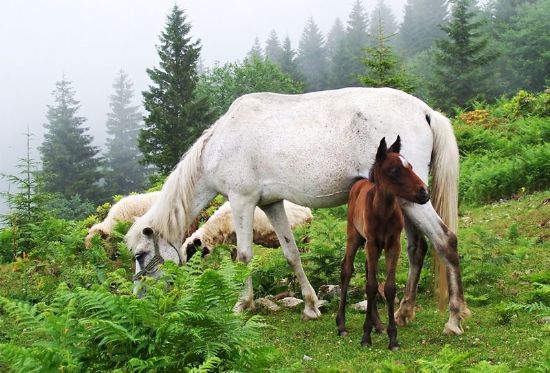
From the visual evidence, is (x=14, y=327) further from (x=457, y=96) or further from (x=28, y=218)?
(x=457, y=96)

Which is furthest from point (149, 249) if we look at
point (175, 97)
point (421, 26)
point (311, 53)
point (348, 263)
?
point (311, 53)

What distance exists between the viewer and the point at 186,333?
390 cm

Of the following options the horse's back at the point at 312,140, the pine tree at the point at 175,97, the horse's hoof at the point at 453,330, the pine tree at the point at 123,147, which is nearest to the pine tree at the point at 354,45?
the pine tree at the point at 175,97

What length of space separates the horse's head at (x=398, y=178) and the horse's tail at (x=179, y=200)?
2.87 m

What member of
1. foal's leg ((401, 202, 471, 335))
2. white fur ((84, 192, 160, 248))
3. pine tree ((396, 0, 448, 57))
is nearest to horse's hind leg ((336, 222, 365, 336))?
foal's leg ((401, 202, 471, 335))

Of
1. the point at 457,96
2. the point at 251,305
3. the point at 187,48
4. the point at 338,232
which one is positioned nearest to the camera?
the point at 251,305

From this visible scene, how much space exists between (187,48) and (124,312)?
4753 cm

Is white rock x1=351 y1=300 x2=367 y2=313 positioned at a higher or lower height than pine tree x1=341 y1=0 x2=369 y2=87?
lower

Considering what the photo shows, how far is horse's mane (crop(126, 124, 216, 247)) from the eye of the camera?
24.2 ft

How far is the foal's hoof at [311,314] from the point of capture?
716cm

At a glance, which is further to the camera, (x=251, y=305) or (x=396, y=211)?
(x=251, y=305)

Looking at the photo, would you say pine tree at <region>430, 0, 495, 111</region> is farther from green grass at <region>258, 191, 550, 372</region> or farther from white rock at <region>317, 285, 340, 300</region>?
white rock at <region>317, 285, 340, 300</region>

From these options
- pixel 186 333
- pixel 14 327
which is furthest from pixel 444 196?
pixel 14 327

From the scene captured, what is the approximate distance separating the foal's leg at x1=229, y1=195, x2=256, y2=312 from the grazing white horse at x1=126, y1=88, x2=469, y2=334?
0.01 metres
